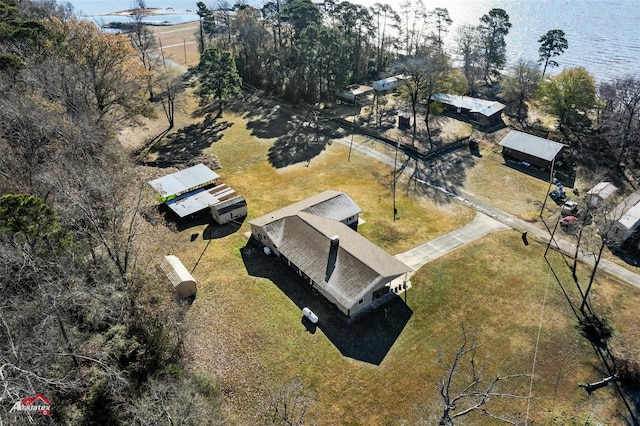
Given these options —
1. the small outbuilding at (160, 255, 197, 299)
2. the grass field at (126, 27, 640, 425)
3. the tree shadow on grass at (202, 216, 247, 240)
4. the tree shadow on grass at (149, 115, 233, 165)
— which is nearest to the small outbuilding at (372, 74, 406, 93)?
the tree shadow on grass at (149, 115, 233, 165)

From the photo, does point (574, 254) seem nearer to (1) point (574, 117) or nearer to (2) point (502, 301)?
(2) point (502, 301)

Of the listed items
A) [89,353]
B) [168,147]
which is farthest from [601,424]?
[168,147]

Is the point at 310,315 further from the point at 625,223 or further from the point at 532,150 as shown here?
the point at 532,150

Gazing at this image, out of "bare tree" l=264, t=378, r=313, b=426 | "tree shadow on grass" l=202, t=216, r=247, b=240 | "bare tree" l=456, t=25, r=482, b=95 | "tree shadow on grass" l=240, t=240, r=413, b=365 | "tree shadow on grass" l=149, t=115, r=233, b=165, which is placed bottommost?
"bare tree" l=264, t=378, r=313, b=426

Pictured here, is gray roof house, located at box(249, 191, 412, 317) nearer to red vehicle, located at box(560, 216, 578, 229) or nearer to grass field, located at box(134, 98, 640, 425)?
grass field, located at box(134, 98, 640, 425)

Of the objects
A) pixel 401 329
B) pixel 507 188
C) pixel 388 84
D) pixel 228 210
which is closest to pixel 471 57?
pixel 388 84

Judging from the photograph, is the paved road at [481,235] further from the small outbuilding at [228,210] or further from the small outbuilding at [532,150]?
the small outbuilding at [228,210]
